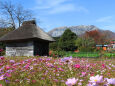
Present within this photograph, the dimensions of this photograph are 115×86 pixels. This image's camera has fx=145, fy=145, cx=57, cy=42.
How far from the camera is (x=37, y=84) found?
171cm

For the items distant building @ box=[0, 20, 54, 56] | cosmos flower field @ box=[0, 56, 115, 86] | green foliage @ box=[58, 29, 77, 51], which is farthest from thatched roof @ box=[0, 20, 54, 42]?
green foliage @ box=[58, 29, 77, 51]

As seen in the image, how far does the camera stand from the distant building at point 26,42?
1355 cm

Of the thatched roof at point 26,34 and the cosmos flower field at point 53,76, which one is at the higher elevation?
the thatched roof at point 26,34

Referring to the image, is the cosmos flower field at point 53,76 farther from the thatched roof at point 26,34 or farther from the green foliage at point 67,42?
the green foliage at point 67,42

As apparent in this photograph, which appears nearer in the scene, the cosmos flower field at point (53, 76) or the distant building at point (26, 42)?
the cosmos flower field at point (53, 76)

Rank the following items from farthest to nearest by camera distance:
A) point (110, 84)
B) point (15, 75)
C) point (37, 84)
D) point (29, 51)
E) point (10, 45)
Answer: point (10, 45) < point (29, 51) < point (15, 75) < point (37, 84) < point (110, 84)

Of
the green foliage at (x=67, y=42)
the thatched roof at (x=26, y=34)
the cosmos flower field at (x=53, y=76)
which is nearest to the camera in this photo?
the cosmos flower field at (x=53, y=76)

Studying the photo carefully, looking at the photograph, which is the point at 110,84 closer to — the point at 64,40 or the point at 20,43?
the point at 20,43

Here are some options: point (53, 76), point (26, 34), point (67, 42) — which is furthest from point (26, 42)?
point (67, 42)

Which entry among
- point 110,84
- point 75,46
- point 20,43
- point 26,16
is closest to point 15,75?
point 110,84

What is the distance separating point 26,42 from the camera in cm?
1399

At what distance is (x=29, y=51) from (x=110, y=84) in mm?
13173

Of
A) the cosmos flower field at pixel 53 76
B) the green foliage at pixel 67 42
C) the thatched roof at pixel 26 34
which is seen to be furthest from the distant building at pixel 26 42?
the green foliage at pixel 67 42

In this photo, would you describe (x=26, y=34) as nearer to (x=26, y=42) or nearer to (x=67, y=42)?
(x=26, y=42)
